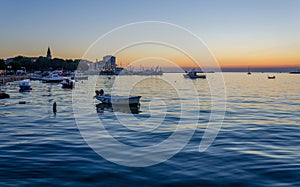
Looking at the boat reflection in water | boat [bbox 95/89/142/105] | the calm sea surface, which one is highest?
boat [bbox 95/89/142/105]

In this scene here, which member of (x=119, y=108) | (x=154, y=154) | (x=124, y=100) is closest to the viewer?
(x=154, y=154)

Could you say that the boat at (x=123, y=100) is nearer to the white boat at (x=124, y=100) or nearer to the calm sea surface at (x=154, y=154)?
the white boat at (x=124, y=100)

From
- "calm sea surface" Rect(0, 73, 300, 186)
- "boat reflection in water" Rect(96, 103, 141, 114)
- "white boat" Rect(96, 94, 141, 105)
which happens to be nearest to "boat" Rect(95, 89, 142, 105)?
"white boat" Rect(96, 94, 141, 105)

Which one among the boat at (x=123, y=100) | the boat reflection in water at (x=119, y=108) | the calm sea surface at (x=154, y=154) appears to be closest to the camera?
the calm sea surface at (x=154, y=154)

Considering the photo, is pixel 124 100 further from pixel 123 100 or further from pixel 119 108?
pixel 119 108

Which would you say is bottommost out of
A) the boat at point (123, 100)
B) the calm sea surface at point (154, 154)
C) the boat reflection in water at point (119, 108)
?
the calm sea surface at point (154, 154)

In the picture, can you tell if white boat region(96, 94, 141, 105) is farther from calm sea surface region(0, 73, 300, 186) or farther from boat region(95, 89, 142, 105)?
calm sea surface region(0, 73, 300, 186)

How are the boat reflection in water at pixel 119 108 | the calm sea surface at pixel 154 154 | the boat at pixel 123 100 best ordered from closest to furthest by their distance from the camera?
the calm sea surface at pixel 154 154, the boat reflection in water at pixel 119 108, the boat at pixel 123 100

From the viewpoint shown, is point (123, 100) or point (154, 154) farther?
point (123, 100)

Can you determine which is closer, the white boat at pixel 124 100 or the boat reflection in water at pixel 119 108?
the boat reflection in water at pixel 119 108

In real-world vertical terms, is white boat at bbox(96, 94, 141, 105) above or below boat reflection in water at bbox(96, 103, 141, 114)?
above

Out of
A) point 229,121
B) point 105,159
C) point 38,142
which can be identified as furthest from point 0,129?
point 229,121

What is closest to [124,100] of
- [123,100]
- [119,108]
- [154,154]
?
[123,100]

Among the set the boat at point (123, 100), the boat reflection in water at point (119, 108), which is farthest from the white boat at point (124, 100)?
the boat reflection in water at point (119, 108)
